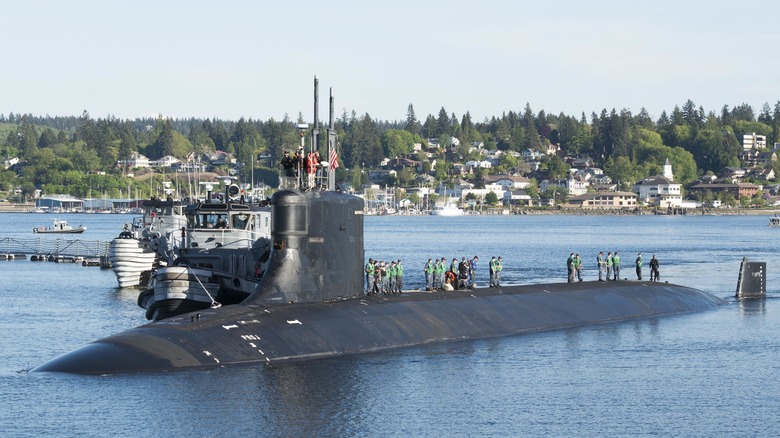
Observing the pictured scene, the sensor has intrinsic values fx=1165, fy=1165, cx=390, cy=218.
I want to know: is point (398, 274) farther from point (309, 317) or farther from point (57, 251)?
point (57, 251)

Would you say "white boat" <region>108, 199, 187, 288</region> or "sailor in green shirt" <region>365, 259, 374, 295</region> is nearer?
"sailor in green shirt" <region>365, 259, 374, 295</region>

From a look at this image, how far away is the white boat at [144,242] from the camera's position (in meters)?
54.0

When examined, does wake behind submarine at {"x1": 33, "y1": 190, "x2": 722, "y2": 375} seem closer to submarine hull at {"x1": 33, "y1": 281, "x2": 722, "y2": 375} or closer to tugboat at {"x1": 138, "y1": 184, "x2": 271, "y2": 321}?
submarine hull at {"x1": 33, "y1": 281, "x2": 722, "y2": 375}

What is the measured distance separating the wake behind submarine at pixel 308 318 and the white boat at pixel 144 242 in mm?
→ 21110

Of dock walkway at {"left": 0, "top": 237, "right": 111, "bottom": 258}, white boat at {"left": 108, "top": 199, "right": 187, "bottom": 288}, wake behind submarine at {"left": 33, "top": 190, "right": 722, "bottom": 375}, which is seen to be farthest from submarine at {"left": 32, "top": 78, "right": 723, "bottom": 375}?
→ dock walkway at {"left": 0, "top": 237, "right": 111, "bottom": 258}

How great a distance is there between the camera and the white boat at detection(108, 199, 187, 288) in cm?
5403

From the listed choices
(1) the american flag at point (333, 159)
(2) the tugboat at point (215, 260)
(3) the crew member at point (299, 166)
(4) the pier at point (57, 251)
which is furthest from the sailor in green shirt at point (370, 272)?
(4) the pier at point (57, 251)

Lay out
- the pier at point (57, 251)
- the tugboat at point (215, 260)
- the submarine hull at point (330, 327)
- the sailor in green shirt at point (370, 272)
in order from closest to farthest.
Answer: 1. the submarine hull at point (330, 327)
2. the tugboat at point (215, 260)
3. the sailor in green shirt at point (370, 272)
4. the pier at point (57, 251)

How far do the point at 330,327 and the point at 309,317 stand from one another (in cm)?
60

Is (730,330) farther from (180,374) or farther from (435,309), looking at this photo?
(180,374)

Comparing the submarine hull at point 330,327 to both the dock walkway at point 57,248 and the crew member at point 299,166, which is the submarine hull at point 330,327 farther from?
the dock walkway at point 57,248

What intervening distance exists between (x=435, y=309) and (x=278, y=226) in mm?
6645

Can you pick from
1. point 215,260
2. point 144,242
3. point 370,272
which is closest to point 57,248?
point 144,242

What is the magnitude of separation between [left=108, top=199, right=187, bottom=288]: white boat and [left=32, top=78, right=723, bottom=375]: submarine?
21.1 metres
